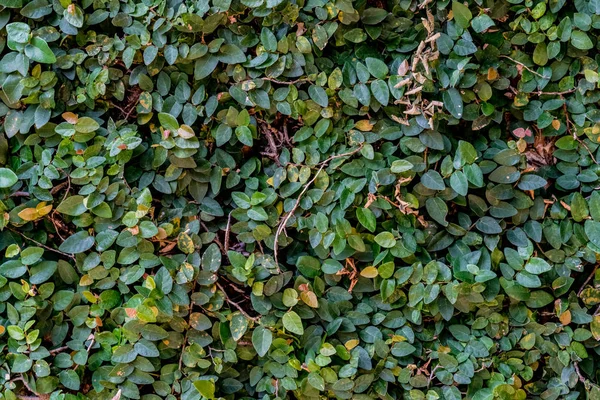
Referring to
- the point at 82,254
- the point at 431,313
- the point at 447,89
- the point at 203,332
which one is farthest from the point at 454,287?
the point at 82,254

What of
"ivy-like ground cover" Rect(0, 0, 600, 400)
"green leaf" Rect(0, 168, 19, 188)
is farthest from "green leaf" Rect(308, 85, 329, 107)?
"green leaf" Rect(0, 168, 19, 188)

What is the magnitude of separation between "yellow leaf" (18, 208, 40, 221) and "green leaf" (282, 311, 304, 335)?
0.81 meters

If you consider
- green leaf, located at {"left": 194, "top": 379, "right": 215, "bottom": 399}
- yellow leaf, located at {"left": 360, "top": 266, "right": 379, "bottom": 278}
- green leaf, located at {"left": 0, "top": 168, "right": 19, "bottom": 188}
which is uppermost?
green leaf, located at {"left": 0, "top": 168, "right": 19, "bottom": 188}

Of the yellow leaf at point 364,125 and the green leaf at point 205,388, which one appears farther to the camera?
the yellow leaf at point 364,125

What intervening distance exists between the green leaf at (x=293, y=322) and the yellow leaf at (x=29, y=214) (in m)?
0.81

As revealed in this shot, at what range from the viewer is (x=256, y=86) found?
1.72 m

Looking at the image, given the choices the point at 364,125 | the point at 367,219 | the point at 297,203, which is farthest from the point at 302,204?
the point at 364,125

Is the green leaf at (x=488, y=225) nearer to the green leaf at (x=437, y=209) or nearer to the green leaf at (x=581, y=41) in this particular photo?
the green leaf at (x=437, y=209)

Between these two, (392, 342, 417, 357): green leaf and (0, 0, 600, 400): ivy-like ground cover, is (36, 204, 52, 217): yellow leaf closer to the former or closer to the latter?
(0, 0, 600, 400): ivy-like ground cover

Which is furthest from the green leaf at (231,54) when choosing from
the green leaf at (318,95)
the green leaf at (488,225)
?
the green leaf at (488,225)

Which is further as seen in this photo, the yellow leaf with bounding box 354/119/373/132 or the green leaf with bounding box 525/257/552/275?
the yellow leaf with bounding box 354/119/373/132

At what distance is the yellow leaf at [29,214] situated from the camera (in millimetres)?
1681

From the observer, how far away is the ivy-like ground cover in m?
1.67

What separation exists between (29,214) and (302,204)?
819 millimetres
